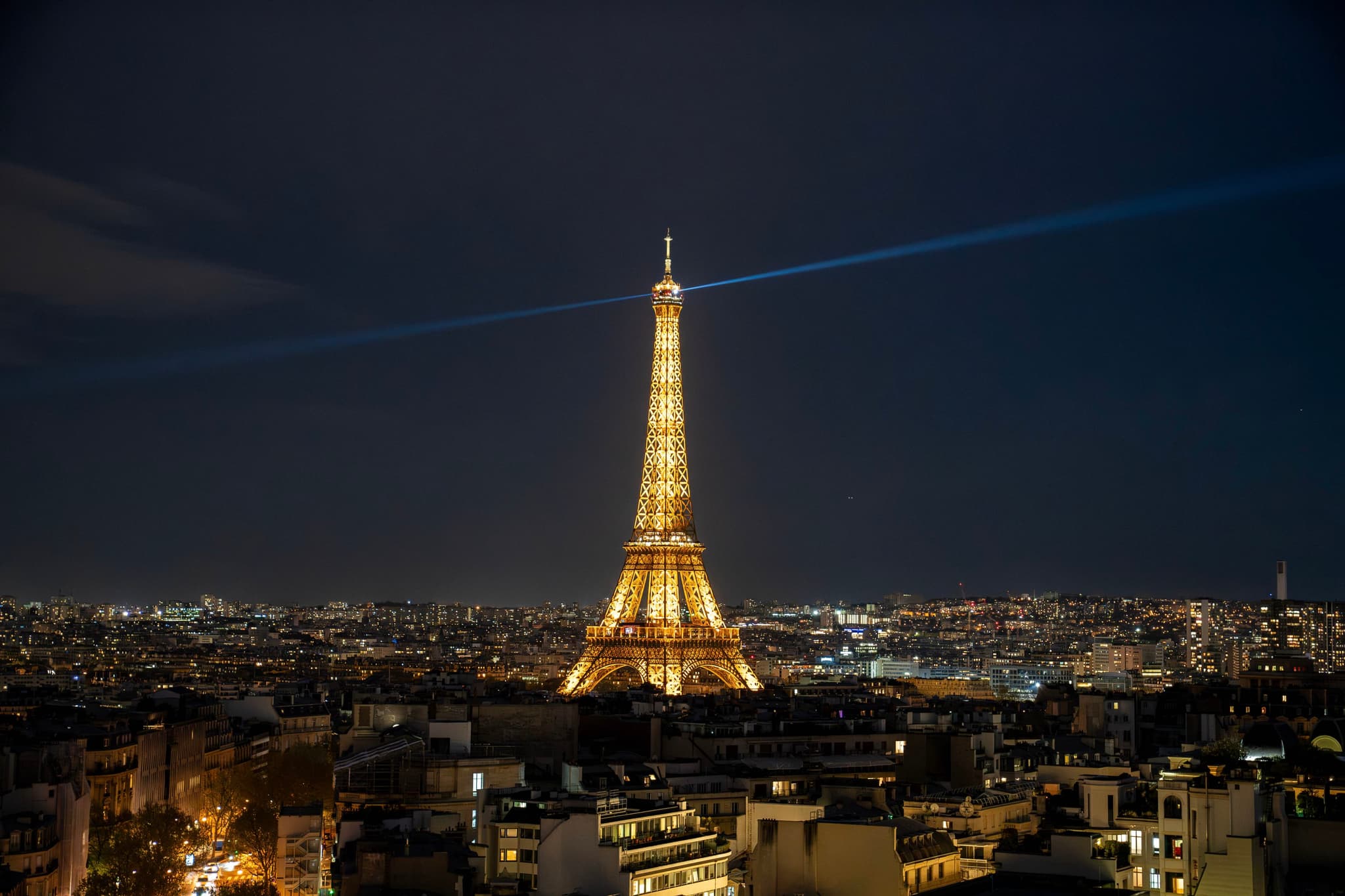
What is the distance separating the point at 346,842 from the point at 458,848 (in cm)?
233

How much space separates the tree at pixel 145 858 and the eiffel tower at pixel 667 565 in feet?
152

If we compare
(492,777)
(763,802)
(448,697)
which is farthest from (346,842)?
(448,697)

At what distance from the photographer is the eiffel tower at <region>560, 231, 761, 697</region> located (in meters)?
100

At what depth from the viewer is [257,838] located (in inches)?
2095

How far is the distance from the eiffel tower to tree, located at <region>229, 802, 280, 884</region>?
4315 cm

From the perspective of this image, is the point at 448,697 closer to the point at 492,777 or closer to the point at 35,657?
the point at 492,777

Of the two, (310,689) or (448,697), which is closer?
(448,697)

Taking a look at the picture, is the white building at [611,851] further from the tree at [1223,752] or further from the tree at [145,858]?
the tree at [145,858]

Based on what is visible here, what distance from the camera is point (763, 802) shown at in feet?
148

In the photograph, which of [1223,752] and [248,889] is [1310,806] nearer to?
[1223,752]

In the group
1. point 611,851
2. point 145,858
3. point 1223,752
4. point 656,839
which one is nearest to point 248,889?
point 145,858

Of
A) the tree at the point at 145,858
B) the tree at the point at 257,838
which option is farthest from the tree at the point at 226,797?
the tree at the point at 145,858

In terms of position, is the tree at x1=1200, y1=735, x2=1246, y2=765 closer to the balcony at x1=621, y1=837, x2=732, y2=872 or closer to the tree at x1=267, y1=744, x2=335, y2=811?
the balcony at x1=621, y1=837, x2=732, y2=872

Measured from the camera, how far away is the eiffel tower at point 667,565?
10012 cm
